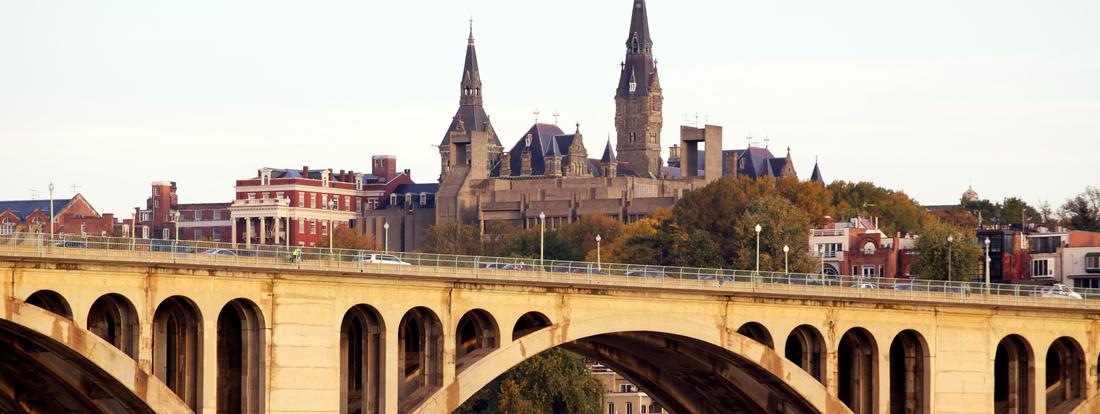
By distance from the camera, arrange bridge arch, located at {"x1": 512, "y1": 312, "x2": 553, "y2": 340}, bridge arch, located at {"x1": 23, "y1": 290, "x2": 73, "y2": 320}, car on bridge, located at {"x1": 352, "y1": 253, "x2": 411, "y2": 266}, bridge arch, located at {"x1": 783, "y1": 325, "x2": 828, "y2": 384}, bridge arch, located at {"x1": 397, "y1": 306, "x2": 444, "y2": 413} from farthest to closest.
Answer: bridge arch, located at {"x1": 783, "y1": 325, "x2": 828, "y2": 384}, bridge arch, located at {"x1": 512, "y1": 312, "x2": 553, "y2": 340}, car on bridge, located at {"x1": 352, "y1": 253, "x2": 411, "y2": 266}, bridge arch, located at {"x1": 397, "y1": 306, "x2": 444, "y2": 413}, bridge arch, located at {"x1": 23, "y1": 290, "x2": 73, "y2": 320}

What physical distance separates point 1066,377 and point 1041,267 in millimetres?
57864

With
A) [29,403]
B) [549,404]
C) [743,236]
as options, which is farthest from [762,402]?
[743,236]

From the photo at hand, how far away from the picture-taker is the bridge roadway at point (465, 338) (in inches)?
3344

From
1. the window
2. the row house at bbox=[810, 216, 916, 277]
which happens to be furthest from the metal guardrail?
the row house at bbox=[810, 216, 916, 277]

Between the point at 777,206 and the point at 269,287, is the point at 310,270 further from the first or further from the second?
the point at 777,206

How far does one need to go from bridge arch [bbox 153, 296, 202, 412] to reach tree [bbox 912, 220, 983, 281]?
90.8 meters

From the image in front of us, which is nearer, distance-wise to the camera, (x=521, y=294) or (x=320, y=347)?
(x=320, y=347)

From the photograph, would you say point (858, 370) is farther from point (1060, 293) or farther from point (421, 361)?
point (421, 361)

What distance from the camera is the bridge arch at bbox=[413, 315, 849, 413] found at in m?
97.9

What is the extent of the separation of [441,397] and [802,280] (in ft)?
82.7

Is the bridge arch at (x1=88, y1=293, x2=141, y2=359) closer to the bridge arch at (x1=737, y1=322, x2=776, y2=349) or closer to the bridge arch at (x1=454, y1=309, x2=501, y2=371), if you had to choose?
the bridge arch at (x1=454, y1=309, x2=501, y2=371)

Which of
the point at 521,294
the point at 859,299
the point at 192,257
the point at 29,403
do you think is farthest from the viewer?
the point at 859,299

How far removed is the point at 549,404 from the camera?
6845 inches

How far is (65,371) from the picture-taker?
87.1 metres
